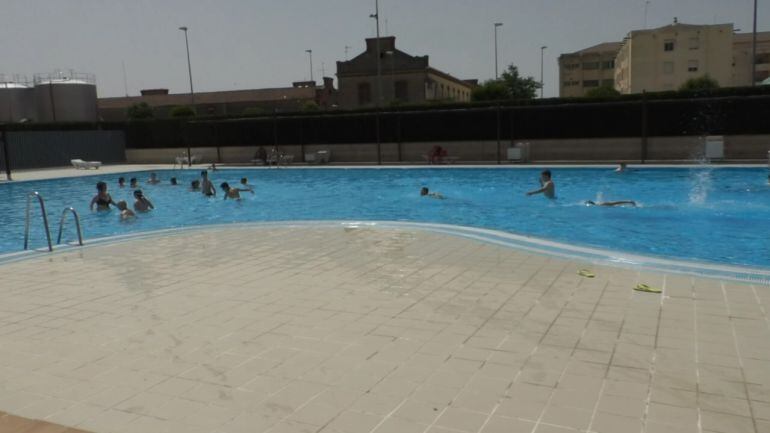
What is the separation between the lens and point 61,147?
3006 centimetres

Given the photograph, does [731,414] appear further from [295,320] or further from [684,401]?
[295,320]

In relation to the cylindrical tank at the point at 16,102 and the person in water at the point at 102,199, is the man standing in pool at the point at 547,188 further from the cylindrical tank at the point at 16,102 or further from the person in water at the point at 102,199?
the cylindrical tank at the point at 16,102

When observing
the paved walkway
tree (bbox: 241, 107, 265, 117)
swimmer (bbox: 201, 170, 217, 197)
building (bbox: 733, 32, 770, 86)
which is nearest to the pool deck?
the paved walkway

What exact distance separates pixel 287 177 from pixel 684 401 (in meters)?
21.1

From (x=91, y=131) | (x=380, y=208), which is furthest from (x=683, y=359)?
(x=91, y=131)

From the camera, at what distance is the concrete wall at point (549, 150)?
21.5 metres

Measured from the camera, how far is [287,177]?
23.5m

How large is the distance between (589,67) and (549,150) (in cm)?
6986

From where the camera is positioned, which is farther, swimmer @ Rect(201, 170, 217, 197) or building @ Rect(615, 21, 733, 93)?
building @ Rect(615, 21, 733, 93)

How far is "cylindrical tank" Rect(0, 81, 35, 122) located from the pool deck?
177 ft

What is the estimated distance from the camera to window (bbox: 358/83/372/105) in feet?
190

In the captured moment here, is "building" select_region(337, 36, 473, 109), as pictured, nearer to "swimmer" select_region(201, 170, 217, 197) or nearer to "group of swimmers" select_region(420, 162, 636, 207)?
"swimmer" select_region(201, 170, 217, 197)

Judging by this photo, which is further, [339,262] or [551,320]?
[339,262]

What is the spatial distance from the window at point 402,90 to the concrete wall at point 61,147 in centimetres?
3020
